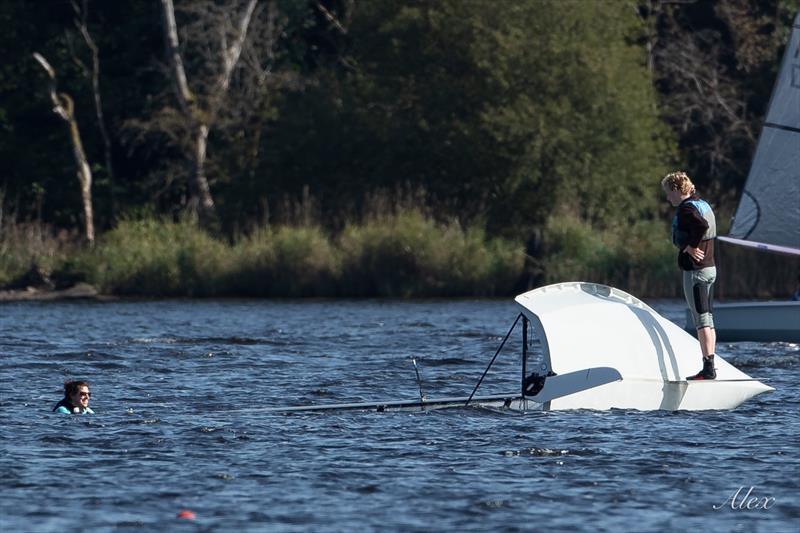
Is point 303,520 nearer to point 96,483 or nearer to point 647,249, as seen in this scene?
point 96,483

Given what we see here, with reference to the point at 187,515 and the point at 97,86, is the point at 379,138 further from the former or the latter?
the point at 187,515

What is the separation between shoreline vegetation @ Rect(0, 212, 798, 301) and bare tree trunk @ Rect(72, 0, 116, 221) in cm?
930

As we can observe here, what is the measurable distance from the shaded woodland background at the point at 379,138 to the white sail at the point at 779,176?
38.9 ft

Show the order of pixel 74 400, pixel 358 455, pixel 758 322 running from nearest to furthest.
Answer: pixel 358 455
pixel 74 400
pixel 758 322

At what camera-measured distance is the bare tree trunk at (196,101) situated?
48.3m

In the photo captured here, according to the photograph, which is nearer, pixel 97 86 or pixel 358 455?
pixel 358 455

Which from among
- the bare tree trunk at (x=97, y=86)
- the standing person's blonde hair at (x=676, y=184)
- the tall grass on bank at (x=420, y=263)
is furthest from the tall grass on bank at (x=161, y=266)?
the standing person's blonde hair at (x=676, y=184)

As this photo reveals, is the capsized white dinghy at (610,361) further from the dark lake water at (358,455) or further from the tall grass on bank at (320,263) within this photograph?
the tall grass on bank at (320,263)

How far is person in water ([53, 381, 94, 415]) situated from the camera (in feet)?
51.6

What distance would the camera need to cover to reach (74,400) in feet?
52.0

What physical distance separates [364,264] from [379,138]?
23.3 feet

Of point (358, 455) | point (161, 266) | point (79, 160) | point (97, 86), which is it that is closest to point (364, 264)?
point (161, 266)

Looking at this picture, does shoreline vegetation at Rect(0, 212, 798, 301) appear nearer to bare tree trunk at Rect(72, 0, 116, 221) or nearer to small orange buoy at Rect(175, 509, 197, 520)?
bare tree trunk at Rect(72, 0, 116, 221)

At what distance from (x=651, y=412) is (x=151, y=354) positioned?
9.82m
